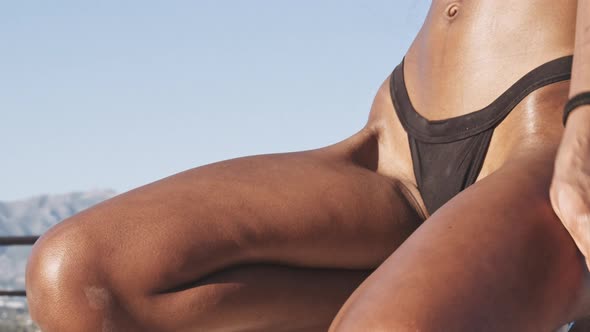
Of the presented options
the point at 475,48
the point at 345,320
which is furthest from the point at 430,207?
the point at 345,320

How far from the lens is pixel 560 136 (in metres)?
1.55

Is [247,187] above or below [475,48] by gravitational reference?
below

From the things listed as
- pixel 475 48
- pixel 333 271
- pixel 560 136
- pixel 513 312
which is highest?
pixel 475 48

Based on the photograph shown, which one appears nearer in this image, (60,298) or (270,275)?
(60,298)

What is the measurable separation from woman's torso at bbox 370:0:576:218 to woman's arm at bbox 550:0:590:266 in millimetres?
175

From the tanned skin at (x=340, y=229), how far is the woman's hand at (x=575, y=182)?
2 cm

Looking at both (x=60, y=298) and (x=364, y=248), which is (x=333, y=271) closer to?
(x=364, y=248)

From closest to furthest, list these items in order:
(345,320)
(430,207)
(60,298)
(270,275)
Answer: (345,320) → (60,298) → (270,275) → (430,207)

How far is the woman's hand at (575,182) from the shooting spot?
127 cm

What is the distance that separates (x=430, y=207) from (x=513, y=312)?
2.09 ft

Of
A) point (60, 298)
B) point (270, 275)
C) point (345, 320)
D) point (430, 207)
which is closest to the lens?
point (345, 320)

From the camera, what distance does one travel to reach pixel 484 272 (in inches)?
47.4

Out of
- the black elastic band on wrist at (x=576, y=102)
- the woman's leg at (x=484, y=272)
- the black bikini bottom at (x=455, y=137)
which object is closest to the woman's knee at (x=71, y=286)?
the woman's leg at (x=484, y=272)

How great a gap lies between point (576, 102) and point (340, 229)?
527 mm
